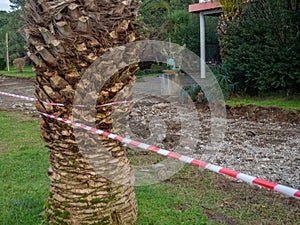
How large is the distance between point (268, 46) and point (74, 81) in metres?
7.32

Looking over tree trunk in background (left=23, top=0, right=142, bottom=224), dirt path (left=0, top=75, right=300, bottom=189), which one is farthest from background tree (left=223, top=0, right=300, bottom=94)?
tree trunk in background (left=23, top=0, right=142, bottom=224)

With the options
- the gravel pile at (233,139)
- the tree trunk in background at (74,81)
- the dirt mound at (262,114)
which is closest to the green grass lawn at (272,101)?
the dirt mound at (262,114)

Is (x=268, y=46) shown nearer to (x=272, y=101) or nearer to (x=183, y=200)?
(x=272, y=101)

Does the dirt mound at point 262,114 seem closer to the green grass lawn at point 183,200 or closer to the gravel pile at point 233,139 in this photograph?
the gravel pile at point 233,139

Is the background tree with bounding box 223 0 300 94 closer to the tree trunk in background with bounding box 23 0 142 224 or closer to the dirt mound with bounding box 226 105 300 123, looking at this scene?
the dirt mound with bounding box 226 105 300 123

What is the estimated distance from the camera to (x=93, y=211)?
3.00 meters

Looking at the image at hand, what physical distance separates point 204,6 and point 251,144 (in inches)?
→ 287

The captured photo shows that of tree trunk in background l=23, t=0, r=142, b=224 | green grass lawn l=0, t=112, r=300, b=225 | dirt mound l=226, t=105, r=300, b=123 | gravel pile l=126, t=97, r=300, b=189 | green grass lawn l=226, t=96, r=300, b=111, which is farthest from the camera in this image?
A: green grass lawn l=226, t=96, r=300, b=111

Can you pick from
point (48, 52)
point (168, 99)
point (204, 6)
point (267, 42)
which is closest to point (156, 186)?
point (48, 52)

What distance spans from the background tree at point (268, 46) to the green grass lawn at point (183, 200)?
5.04 metres

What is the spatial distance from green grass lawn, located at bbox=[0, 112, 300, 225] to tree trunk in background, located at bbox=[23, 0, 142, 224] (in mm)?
585

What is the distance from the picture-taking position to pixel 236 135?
6992mm

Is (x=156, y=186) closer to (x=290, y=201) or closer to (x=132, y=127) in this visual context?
(x=290, y=201)

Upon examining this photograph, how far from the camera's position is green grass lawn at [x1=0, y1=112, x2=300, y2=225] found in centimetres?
354
